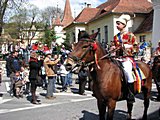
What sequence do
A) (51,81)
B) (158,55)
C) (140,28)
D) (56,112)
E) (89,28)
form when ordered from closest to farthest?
(56,112) < (158,55) < (51,81) < (140,28) < (89,28)

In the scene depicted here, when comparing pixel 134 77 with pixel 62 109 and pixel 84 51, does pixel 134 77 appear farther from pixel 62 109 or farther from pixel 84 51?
pixel 62 109

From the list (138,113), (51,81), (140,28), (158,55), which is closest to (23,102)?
(51,81)

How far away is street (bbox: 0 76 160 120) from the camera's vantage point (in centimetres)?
792

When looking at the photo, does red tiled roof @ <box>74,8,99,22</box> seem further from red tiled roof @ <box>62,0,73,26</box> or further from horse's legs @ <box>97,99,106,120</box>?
horse's legs @ <box>97,99,106,120</box>

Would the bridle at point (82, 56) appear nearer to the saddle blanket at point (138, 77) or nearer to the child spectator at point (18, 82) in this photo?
the saddle blanket at point (138, 77)

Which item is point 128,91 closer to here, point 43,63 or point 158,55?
point 158,55

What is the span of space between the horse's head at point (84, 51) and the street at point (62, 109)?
8.76 feet

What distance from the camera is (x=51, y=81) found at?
37.0ft

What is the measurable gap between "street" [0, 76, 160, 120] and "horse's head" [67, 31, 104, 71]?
8.76 ft

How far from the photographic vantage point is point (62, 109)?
29.6 ft

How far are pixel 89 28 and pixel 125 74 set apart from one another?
1591 inches

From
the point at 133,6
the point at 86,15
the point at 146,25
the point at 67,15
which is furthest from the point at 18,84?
the point at 67,15

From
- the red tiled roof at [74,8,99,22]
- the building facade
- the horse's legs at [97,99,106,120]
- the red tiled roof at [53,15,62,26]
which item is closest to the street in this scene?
the horse's legs at [97,99,106,120]

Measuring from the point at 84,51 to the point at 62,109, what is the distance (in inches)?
159
